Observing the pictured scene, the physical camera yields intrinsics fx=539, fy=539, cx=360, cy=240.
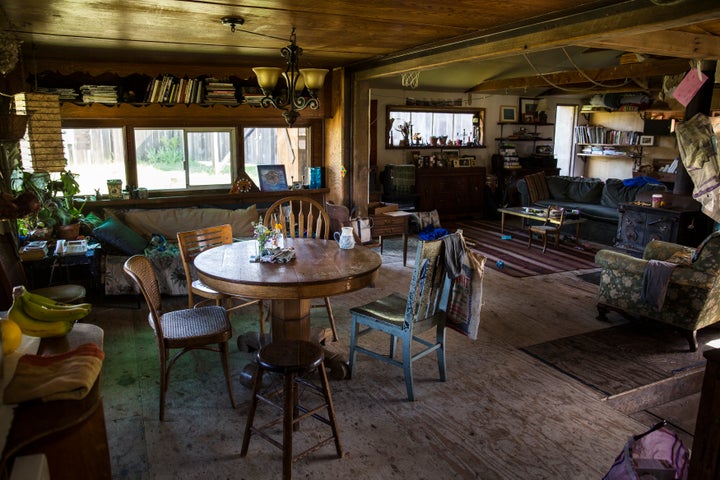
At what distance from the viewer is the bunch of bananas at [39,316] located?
6.74 feet

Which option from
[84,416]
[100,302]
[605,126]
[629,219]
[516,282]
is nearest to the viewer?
[84,416]

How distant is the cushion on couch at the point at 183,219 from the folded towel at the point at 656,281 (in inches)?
147

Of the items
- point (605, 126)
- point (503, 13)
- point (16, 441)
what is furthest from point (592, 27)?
point (605, 126)

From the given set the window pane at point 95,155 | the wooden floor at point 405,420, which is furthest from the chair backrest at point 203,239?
the window pane at point 95,155

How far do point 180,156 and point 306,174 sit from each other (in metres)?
1.49

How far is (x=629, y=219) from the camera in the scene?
254 inches

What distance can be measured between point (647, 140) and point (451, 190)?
357cm

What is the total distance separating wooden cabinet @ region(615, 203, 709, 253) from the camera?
5.93 m

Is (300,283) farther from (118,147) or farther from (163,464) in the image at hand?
(118,147)

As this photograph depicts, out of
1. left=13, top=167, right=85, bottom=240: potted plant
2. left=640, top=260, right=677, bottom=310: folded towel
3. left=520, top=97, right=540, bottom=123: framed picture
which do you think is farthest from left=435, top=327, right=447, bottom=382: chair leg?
left=520, top=97, right=540, bottom=123: framed picture

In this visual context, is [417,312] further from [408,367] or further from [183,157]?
[183,157]

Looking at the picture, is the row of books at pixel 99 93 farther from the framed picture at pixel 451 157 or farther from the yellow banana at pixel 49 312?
the framed picture at pixel 451 157

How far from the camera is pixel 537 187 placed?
335 inches

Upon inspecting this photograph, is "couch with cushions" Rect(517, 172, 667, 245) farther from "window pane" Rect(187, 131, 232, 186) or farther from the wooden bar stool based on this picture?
the wooden bar stool
